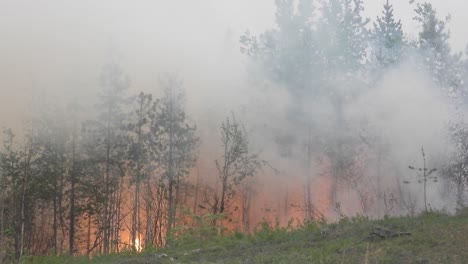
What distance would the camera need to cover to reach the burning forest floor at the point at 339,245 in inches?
308

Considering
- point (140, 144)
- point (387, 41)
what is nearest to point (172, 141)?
point (140, 144)

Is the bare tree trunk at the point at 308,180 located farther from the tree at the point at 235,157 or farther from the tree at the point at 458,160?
the tree at the point at 458,160

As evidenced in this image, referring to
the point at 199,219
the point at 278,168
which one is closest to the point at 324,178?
the point at 278,168

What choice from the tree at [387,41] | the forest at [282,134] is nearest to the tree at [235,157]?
the forest at [282,134]

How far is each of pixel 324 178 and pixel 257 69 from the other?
26.3 feet

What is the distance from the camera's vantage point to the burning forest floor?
25.6 ft

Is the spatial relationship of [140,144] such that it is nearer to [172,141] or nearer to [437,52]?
[172,141]

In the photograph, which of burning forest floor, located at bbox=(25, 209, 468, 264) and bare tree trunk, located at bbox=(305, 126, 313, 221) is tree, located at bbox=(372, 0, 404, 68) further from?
burning forest floor, located at bbox=(25, 209, 468, 264)

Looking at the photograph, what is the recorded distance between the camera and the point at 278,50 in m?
28.7

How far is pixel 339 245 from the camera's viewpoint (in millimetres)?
8930

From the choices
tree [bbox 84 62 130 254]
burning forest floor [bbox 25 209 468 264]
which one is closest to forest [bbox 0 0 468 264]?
tree [bbox 84 62 130 254]

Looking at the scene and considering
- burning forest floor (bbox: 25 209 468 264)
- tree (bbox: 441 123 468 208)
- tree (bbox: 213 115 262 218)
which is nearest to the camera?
burning forest floor (bbox: 25 209 468 264)

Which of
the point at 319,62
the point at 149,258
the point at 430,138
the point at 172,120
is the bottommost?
the point at 149,258

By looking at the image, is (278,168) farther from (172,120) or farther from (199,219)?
(199,219)
